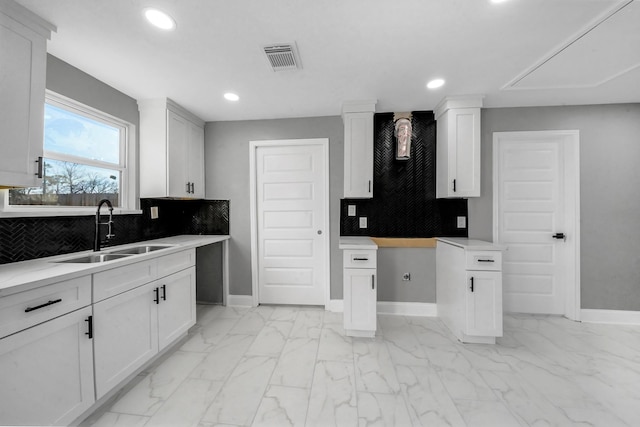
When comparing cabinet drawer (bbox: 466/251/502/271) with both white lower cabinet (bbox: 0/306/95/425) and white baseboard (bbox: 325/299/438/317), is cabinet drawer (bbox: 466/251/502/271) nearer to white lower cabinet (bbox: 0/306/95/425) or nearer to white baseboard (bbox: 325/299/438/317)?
white baseboard (bbox: 325/299/438/317)

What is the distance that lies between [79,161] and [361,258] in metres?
2.67

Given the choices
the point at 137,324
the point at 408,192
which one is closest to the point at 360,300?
the point at 408,192

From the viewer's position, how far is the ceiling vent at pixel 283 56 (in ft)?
5.56

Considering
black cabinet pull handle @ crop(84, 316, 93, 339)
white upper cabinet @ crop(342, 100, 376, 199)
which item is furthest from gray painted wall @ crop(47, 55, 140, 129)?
white upper cabinet @ crop(342, 100, 376, 199)

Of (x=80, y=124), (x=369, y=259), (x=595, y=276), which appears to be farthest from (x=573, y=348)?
(x=80, y=124)

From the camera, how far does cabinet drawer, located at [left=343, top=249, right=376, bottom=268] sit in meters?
2.29

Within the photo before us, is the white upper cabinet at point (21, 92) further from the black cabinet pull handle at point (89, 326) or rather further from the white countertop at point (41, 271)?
the black cabinet pull handle at point (89, 326)

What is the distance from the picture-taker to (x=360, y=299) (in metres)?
2.29

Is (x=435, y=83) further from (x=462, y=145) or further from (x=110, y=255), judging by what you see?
(x=110, y=255)

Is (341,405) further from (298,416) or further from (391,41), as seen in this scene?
(391,41)

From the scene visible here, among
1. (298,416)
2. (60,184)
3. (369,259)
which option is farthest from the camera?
(369,259)

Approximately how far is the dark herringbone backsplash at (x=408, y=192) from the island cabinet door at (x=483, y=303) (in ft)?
2.47

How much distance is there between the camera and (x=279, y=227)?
121 inches

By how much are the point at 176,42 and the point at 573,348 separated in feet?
13.6
